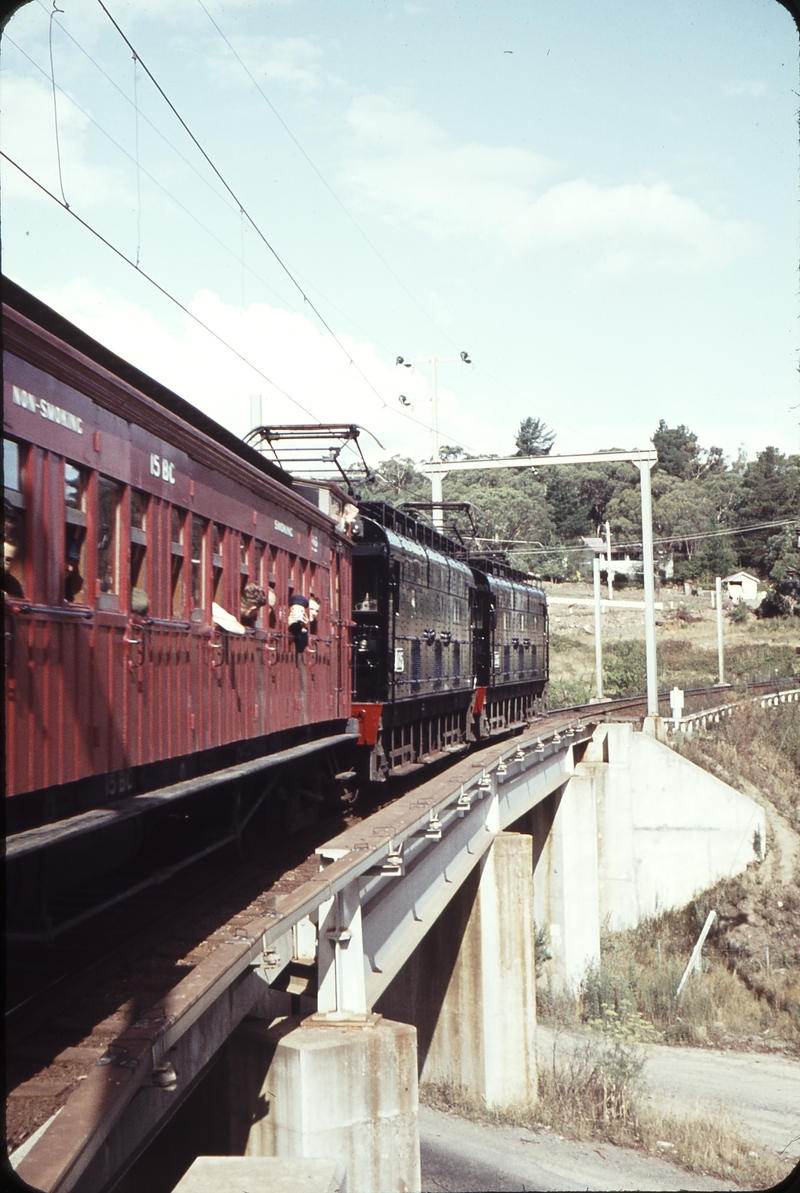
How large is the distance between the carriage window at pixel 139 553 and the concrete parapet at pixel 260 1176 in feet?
10.6

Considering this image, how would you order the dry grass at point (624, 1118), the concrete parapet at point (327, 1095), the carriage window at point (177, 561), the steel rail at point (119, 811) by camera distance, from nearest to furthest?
the steel rail at point (119, 811), the carriage window at point (177, 561), the concrete parapet at point (327, 1095), the dry grass at point (624, 1118)

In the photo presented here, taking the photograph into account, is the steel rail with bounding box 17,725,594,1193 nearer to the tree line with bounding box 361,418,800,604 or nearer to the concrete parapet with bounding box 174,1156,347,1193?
the concrete parapet with bounding box 174,1156,347,1193

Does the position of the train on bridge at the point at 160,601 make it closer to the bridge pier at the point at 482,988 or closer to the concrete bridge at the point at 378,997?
the concrete bridge at the point at 378,997

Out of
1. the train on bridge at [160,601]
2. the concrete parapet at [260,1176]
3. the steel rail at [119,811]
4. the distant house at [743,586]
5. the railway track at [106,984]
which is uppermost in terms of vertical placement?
the distant house at [743,586]

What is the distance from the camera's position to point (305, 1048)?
8453 millimetres

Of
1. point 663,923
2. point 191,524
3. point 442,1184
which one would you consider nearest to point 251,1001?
point 191,524

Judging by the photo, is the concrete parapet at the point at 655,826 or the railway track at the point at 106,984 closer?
the railway track at the point at 106,984

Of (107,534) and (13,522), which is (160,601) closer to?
(107,534)

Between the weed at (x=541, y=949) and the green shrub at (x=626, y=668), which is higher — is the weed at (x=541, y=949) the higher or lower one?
the lower one

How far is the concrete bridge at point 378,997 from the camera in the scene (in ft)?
19.1

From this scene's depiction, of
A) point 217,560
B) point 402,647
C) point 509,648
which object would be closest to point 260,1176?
point 217,560

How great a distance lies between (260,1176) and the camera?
5.54 metres

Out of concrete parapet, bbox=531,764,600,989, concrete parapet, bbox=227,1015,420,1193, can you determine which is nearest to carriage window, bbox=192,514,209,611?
concrete parapet, bbox=227,1015,420,1193

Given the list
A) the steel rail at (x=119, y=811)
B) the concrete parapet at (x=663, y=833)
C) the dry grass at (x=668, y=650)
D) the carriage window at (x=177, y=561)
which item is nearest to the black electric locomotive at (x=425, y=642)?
the concrete parapet at (x=663, y=833)
